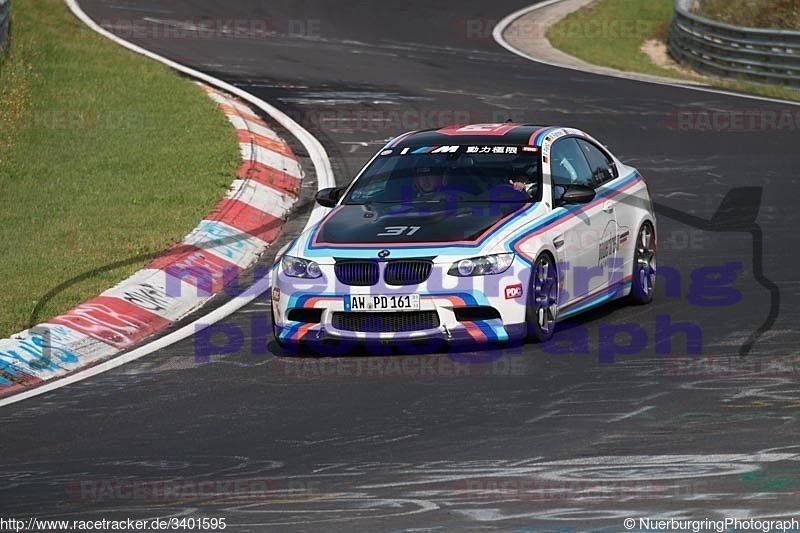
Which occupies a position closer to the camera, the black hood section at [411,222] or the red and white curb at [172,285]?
the black hood section at [411,222]

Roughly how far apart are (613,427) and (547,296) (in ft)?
8.60

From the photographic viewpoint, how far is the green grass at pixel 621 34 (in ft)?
96.1

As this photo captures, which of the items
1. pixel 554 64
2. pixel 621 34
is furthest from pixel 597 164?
pixel 621 34

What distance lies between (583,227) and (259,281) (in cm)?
320

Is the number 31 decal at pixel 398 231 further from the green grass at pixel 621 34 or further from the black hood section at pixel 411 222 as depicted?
the green grass at pixel 621 34

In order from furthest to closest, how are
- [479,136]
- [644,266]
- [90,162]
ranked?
[90,162] < [644,266] < [479,136]

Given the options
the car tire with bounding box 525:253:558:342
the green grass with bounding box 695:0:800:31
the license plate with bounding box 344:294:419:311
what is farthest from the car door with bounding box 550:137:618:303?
the green grass with bounding box 695:0:800:31

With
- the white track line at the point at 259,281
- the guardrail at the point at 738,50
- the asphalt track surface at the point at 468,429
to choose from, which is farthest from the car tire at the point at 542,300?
the guardrail at the point at 738,50

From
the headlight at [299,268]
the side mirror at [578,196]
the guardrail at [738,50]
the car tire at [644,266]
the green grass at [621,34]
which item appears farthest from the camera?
the green grass at [621,34]

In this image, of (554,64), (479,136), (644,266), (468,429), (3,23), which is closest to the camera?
A: (468,429)

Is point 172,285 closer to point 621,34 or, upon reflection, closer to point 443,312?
point 443,312

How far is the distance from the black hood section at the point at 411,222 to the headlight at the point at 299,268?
225 mm

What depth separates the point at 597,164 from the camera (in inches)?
504

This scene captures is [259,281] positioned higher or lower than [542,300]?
lower
